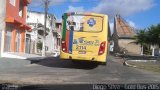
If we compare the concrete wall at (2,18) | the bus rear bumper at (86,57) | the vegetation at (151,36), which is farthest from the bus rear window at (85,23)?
the vegetation at (151,36)

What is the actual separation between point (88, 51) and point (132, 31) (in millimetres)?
72891

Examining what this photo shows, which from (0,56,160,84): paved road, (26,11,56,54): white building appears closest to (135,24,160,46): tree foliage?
(26,11,56,54): white building

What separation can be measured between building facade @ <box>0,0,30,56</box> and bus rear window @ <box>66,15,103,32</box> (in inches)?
434

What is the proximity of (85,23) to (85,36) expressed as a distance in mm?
762

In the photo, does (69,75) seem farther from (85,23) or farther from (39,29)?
(39,29)

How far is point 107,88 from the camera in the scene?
38.6ft

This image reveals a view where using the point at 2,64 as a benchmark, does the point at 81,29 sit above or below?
above

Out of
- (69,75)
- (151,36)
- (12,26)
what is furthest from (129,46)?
(69,75)

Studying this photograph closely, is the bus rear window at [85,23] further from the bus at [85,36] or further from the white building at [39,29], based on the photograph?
the white building at [39,29]

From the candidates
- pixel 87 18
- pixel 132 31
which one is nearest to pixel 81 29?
pixel 87 18

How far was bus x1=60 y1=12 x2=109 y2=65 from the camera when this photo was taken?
24.9 meters

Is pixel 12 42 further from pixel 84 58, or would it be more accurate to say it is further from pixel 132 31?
pixel 132 31

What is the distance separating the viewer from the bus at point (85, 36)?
2489 cm

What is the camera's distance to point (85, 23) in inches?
985
